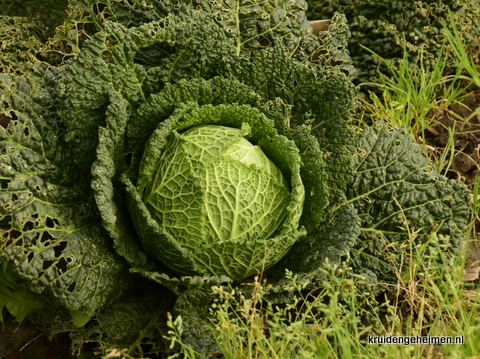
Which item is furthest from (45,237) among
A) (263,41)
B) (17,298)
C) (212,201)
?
(263,41)

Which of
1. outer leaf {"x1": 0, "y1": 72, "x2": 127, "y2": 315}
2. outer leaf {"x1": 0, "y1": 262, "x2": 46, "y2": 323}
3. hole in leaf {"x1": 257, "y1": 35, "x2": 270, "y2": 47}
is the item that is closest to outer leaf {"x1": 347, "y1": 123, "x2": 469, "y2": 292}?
hole in leaf {"x1": 257, "y1": 35, "x2": 270, "y2": 47}

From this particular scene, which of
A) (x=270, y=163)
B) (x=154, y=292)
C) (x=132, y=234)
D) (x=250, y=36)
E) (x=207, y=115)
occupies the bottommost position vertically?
(x=154, y=292)

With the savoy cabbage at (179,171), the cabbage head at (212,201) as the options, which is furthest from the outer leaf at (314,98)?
the cabbage head at (212,201)

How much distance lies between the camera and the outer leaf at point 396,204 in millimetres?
3215

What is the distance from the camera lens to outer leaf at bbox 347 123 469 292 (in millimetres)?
3215

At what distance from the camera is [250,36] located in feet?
11.1

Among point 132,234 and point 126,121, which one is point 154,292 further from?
point 126,121

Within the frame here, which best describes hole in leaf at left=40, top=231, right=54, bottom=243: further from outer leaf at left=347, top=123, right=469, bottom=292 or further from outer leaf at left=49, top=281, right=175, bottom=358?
outer leaf at left=347, top=123, right=469, bottom=292

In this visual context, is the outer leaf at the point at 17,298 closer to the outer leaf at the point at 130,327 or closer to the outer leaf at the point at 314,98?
the outer leaf at the point at 130,327

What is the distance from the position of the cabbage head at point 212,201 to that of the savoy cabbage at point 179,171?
0.01m

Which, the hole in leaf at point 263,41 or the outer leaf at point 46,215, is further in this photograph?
the hole in leaf at point 263,41

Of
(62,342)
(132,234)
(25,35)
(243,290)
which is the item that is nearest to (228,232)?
(243,290)

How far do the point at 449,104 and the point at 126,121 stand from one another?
8.96ft

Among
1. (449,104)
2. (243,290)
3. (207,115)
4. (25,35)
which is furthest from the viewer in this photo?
(449,104)
